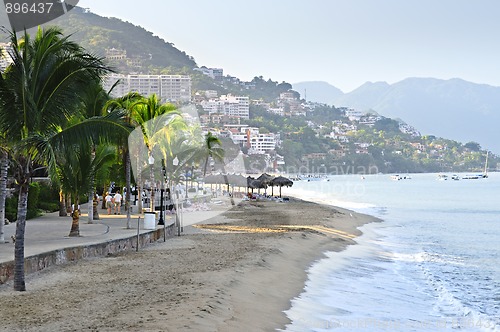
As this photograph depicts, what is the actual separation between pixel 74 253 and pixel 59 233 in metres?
4.43

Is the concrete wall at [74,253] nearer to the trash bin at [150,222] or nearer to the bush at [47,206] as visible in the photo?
the trash bin at [150,222]

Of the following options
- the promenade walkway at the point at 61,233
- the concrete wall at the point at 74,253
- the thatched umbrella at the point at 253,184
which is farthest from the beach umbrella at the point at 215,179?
the concrete wall at the point at 74,253

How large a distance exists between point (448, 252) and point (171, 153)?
2231 cm

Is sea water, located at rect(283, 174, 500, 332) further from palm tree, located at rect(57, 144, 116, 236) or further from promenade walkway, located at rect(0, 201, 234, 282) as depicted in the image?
palm tree, located at rect(57, 144, 116, 236)

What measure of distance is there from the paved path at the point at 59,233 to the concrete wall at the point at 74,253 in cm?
22

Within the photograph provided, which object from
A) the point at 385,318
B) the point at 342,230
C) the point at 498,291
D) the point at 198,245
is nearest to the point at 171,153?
the point at 342,230

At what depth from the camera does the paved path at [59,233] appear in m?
15.5

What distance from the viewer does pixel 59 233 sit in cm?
1989

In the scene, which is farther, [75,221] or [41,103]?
[75,221]

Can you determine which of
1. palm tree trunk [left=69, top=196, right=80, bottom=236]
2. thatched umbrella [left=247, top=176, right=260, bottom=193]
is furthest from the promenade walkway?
thatched umbrella [left=247, top=176, right=260, bottom=193]

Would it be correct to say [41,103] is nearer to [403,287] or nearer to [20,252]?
[20,252]

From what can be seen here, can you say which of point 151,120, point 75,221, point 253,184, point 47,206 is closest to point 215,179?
point 253,184

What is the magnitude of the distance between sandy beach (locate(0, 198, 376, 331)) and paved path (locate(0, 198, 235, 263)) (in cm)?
84

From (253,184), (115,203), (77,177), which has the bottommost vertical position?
(115,203)
